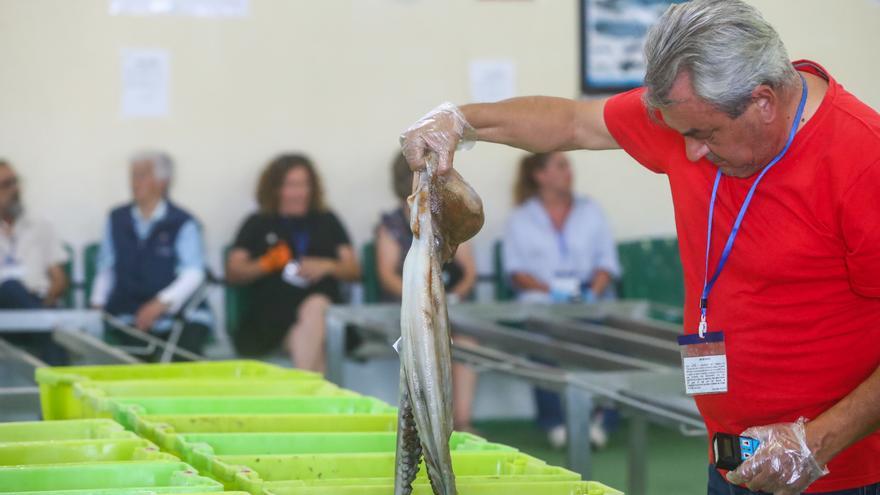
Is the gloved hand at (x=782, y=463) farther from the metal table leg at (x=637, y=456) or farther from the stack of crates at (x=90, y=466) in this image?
the metal table leg at (x=637, y=456)

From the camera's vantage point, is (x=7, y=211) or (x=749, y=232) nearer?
(x=749, y=232)

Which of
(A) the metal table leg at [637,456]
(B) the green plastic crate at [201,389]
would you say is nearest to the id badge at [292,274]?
(A) the metal table leg at [637,456]

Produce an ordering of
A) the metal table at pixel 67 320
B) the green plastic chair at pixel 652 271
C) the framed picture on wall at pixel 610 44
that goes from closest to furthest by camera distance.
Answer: the metal table at pixel 67 320, the green plastic chair at pixel 652 271, the framed picture on wall at pixel 610 44

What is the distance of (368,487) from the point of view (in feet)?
7.38

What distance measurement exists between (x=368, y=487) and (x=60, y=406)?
5.35ft

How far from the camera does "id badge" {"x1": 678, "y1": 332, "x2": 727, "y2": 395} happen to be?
8.27 ft

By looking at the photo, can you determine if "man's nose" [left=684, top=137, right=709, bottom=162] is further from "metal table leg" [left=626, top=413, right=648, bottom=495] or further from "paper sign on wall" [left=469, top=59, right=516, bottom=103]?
"paper sign on wall" [left=469, top=59, right=516, bottom=103]

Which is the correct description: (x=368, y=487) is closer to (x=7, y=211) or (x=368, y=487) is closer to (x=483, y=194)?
(x=7, y=211)

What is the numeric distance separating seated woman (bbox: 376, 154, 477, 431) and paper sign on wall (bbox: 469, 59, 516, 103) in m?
0.79

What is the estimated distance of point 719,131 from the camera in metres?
2.35

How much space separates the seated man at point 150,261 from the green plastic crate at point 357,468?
15.6 ft

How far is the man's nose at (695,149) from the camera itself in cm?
242

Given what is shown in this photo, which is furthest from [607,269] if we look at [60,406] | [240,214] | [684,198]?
[684,198]

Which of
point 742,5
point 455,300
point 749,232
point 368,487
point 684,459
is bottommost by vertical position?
point 684,459
